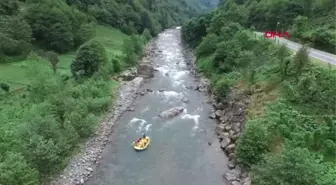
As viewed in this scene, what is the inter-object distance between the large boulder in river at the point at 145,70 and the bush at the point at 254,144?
1620 inches

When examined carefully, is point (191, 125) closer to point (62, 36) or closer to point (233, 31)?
point (233, 31)

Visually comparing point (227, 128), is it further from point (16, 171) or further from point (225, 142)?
point (16, 171)

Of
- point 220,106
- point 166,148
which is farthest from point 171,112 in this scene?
point 166,148

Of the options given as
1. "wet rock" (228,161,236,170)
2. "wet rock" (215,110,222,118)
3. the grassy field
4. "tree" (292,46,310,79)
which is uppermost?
"tree" (292,46,310,79)

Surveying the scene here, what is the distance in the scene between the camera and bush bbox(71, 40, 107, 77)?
192 ft

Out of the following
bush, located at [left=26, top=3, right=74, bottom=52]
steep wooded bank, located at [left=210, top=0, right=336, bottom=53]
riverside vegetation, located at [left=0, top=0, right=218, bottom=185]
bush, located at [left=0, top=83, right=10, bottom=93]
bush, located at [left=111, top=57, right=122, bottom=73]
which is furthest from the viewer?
bush, located at [left=26, top=3, right=74, bottom=52]

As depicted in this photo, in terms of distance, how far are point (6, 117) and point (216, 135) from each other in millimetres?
28227

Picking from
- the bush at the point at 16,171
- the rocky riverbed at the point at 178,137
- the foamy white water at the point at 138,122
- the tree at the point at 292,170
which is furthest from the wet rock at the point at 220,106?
the bush at the point at 16,171

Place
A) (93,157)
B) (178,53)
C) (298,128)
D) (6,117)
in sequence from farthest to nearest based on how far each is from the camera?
(178,53) → (6,117) → (93,157) → (298,128)

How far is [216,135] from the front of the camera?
1731 inches

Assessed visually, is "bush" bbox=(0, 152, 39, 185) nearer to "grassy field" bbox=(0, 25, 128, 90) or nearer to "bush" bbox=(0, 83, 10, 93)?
"bush" bbox=(0, 83, 10, 93)

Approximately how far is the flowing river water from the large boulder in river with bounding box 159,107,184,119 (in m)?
1.07

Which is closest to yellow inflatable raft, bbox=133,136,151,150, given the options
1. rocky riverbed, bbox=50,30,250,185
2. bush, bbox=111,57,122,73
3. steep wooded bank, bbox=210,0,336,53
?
rocky riverbed, bbox=50,30,250,185

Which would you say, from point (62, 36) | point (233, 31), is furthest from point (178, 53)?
point (62, 36)
